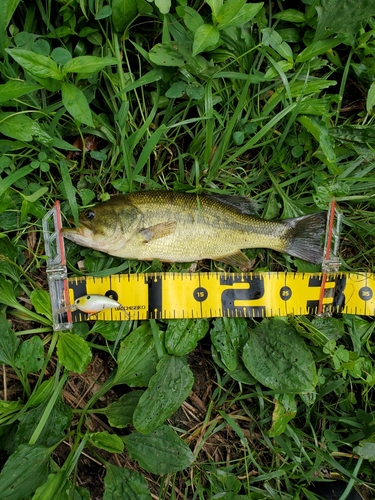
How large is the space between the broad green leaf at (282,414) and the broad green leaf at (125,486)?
3.64 feet

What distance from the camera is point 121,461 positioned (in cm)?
316

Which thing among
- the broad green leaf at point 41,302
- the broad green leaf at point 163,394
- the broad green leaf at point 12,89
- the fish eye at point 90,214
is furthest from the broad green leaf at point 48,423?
the broad green leaf at point 12,89

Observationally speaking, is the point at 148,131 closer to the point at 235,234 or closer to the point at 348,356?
the point at 235,234

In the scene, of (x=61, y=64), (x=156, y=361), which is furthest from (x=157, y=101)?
(x=156, y=361)

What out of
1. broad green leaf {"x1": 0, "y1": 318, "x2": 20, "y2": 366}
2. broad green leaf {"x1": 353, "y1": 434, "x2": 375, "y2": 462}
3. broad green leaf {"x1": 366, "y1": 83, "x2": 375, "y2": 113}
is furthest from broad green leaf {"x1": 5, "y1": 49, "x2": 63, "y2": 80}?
broad green leaf {"x1": 353, "y1": 434, "x2": 375, "y2": 462}

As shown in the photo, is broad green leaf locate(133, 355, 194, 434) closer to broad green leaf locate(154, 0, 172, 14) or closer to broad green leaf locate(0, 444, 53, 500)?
broad green leaf locate(0, 444, 53, 500)

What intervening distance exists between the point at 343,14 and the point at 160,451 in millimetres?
3660

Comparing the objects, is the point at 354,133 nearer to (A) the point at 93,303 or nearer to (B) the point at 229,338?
(B) the point at 229,338

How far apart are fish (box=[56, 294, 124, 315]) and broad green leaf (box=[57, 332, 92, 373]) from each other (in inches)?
8.7

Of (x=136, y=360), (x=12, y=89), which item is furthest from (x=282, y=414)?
(x=12, y=89)

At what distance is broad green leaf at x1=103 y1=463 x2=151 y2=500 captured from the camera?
2.77 metres

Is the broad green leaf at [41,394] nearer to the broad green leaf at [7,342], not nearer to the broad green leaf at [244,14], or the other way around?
the broad green leaf at [7,342]

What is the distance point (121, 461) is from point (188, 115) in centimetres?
299

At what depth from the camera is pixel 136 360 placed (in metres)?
3.05
